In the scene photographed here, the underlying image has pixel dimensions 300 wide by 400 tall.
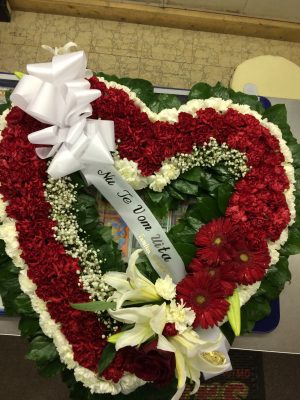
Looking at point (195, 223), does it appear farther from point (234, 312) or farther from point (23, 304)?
point (23, 304)

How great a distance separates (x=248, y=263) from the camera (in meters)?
0.99

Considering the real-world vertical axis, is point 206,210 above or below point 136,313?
above

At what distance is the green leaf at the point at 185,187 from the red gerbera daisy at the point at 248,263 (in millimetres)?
189

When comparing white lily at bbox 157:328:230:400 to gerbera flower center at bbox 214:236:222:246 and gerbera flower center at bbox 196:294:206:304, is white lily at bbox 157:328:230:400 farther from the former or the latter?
gerbera flower center at bbox 214:236:222:246

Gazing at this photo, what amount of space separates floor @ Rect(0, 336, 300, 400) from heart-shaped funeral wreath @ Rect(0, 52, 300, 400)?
87cm

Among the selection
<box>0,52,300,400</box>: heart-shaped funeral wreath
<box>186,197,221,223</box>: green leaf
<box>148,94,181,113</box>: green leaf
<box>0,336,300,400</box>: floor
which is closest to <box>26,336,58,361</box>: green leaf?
<box>0,52,300,400</box>: heart-shaped funeral wreath

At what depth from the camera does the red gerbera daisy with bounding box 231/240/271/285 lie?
977 millimetres

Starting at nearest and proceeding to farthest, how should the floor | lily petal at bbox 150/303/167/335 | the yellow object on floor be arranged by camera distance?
lily petal at bbox 150/303/167/335 → the yellow object on floor → the floor

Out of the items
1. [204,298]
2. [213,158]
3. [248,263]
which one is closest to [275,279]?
[248,263]

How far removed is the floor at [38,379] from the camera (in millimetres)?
1799

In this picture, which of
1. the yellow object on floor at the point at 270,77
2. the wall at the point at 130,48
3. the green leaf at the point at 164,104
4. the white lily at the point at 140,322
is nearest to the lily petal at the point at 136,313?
the white lily at the point at 140,322

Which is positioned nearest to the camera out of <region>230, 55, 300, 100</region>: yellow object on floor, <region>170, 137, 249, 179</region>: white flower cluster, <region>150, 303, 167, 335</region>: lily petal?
<region>150, 303, 167, 335</region>: lily petal

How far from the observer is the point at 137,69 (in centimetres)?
203

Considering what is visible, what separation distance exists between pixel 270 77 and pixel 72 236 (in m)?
1.11
